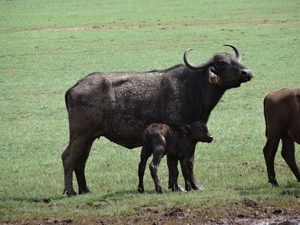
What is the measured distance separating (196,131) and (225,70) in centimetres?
121

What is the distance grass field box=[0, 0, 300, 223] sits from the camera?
11414 mm

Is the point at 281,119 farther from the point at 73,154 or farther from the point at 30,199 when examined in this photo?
the point at 30,199

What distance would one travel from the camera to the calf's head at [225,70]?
12.6 m

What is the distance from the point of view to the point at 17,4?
164 feet

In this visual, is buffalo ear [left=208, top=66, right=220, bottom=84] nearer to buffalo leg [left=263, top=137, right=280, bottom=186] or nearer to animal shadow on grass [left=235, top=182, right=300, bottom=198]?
buffalo leg [left=263, top=137, right=280, bottom=186]

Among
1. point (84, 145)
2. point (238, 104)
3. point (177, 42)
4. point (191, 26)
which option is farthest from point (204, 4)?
point (84, 145)

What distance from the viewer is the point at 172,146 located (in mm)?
12008

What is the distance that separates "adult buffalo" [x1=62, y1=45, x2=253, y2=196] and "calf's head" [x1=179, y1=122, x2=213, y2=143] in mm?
478

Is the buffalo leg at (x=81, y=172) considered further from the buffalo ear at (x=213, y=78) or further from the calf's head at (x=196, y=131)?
the buffalo ear at (x=213, y=78)


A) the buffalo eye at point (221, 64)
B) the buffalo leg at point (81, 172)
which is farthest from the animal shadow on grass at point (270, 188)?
the buffalo leg at point (81, 172)

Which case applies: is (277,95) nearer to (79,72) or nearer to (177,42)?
(79,72)

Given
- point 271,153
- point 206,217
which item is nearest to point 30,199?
point 206,217

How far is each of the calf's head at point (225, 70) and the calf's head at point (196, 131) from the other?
855 mm

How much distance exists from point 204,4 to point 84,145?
36.4 meters
